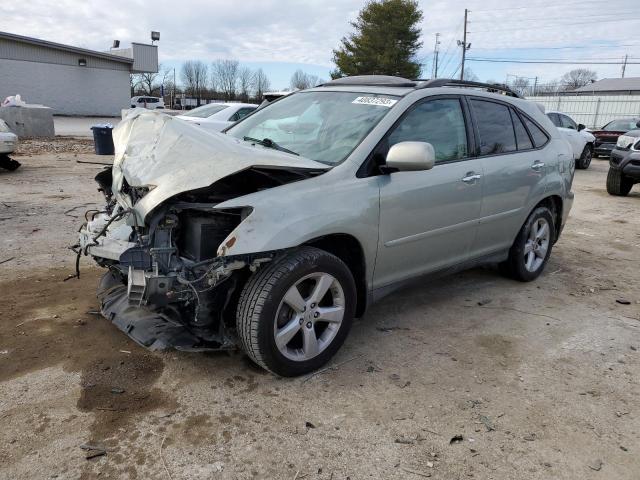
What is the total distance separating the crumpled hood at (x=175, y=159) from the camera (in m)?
2.82

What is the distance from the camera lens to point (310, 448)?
99.0 inches

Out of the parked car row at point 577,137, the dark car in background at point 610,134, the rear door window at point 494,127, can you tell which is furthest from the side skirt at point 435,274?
the dark car in background at point 610,134

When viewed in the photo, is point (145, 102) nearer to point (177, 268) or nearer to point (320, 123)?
point (320, 123)

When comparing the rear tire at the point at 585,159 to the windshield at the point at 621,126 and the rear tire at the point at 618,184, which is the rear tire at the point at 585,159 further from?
the rear tire at the point at 618,184

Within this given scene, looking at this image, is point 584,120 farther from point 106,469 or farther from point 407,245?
point 106,469

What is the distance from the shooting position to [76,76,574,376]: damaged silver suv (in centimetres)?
280

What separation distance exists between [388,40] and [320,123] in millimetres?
36824

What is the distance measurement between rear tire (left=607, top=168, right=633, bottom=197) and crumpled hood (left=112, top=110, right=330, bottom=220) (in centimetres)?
971

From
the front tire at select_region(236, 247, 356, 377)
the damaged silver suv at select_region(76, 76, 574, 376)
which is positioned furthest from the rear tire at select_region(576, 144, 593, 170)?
the front tire at select_region(236, 247, 356, 377)

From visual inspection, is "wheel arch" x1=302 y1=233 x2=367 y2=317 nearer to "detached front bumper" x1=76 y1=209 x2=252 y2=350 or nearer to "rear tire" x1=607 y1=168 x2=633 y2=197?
"detached front bumper" x1=76 y1=209 x2=252 y2=350

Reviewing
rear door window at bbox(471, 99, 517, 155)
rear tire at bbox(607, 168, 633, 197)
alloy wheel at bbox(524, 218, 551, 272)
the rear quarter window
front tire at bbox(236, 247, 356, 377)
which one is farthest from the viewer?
rear tire at bbox(607, 168, 633, 197)

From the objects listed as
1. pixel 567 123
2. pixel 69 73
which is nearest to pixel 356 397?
pixel 567 123

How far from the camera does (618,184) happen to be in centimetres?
1069

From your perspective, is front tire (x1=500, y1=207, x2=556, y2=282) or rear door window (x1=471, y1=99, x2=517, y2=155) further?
front tire (x1=500, y1=207, x2=556, y2=282)
